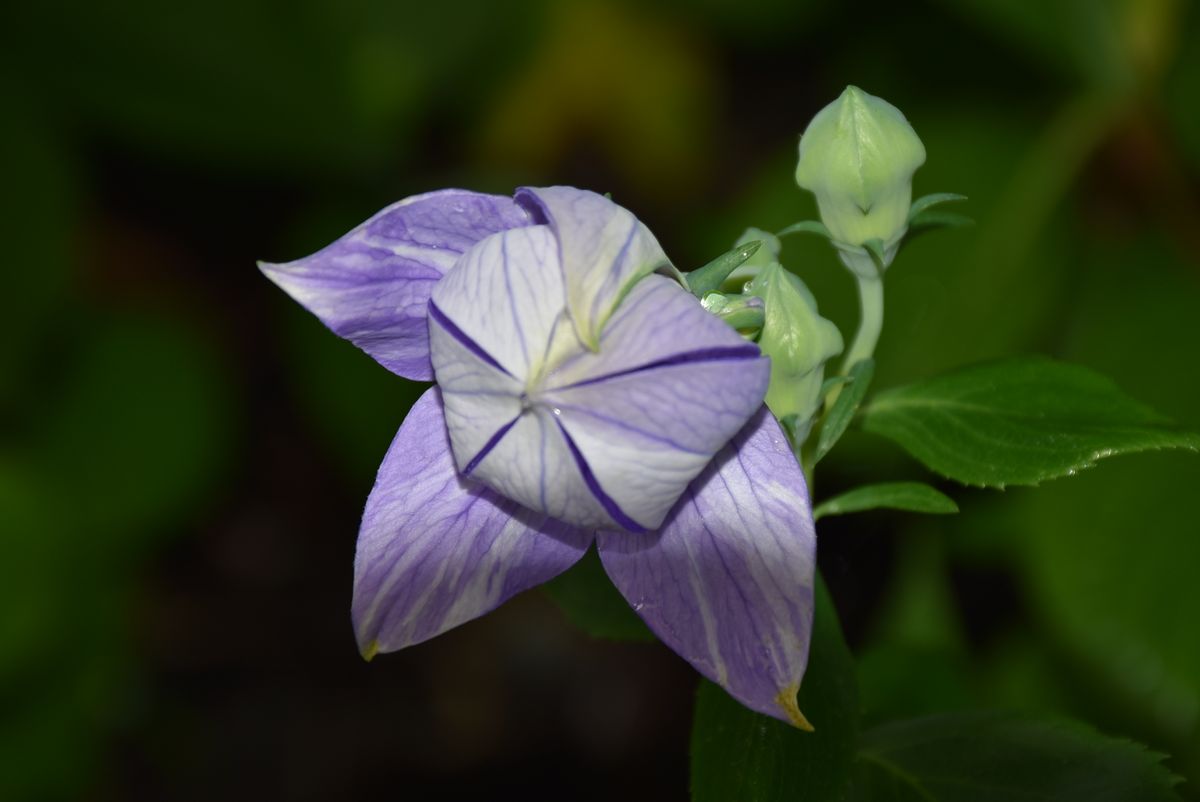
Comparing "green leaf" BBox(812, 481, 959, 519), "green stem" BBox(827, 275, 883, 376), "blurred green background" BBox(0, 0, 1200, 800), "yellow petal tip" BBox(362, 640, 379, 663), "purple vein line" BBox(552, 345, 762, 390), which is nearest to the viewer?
"purple vein line" BBox(552, 345, 762, 390)

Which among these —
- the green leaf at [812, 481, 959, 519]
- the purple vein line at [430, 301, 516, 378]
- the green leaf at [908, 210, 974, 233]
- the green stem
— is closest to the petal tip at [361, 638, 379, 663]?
the purple vein line at [430, 301, 516, 378]

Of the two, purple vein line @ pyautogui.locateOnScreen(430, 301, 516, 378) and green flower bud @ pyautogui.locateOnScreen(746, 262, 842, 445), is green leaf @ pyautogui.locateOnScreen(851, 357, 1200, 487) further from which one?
purple vein line @ pyautogui.locateOnScreen(430, 301, 516, 378)

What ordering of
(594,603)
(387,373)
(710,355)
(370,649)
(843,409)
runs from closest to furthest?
(710,355) < (370,649) < (843,409) < (594,603) < (387,373)

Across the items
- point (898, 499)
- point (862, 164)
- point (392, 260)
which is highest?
point (862, 164)

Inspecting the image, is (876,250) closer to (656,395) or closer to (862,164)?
(862,164)

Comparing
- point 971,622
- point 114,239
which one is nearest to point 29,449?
point 114,239

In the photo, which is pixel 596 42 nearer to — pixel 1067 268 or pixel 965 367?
pixel 1067 268

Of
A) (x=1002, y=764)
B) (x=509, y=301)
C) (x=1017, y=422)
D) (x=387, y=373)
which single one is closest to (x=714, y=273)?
(x=509, y=301)
